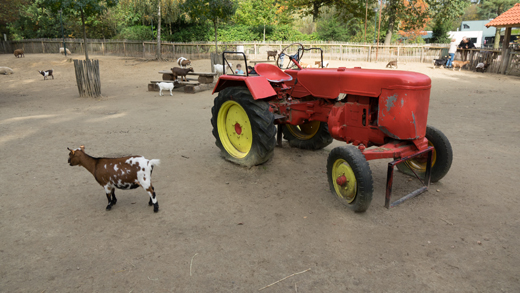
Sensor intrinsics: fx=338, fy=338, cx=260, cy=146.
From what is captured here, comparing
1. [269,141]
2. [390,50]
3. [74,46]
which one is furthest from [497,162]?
A: [74,46]

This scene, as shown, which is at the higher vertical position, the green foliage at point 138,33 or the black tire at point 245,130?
the green foliage at point 138,33

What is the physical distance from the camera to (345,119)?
405cm

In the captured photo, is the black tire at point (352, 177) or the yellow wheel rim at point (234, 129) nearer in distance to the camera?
the black tire at point (352, 177)

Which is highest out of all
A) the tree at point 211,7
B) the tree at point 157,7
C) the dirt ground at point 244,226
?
the tree at point 157,7

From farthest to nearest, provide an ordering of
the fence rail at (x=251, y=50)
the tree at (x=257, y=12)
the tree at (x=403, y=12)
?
the tree at (x=257, y=12) → the tree at (x=403, y=12) → the fence rail at (x=251, y=50)

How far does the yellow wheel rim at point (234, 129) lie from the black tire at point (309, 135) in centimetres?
114

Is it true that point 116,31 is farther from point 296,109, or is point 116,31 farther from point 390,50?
point 296,109

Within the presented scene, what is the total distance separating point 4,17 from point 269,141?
27.2 meters

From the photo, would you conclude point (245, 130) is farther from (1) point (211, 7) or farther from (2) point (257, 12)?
(2) point (257, 12)

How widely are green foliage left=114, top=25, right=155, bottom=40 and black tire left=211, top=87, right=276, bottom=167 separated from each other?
25799mm

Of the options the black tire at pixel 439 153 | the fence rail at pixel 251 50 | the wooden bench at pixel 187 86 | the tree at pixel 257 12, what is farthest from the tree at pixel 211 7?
the tree at pixel 257 12

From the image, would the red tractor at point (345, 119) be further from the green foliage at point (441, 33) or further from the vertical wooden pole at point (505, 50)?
the green foliage at point (441, 33)

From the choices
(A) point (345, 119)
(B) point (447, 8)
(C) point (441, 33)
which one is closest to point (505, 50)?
(B) point (447, 8)

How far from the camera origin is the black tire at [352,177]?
329 cm
